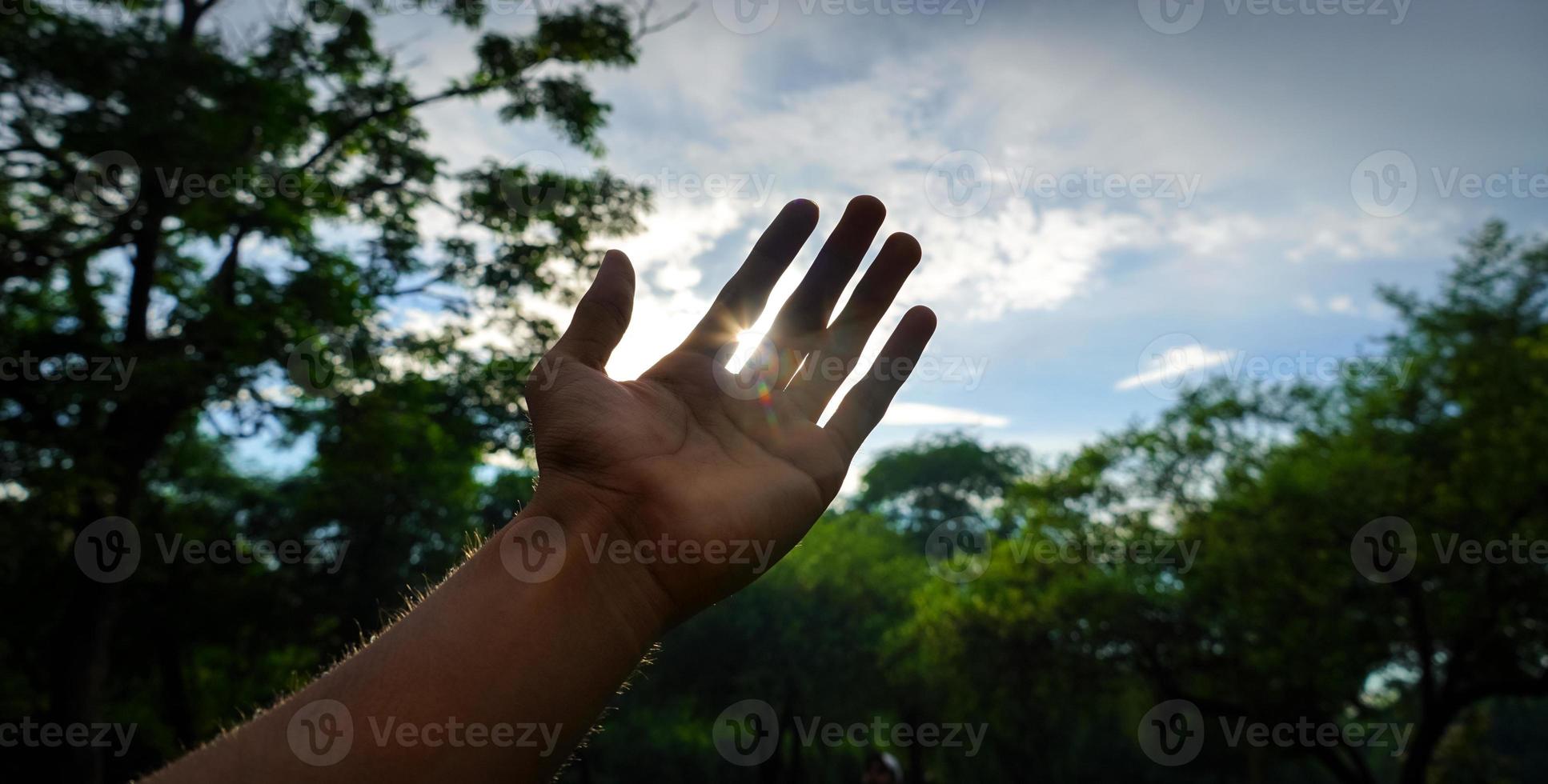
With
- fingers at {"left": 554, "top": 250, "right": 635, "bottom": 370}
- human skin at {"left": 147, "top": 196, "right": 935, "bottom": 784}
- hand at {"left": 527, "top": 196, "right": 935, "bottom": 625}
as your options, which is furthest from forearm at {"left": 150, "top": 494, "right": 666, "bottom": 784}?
fingers at {"left": 554, "top": 250, "right": 635, "bottom": 370}

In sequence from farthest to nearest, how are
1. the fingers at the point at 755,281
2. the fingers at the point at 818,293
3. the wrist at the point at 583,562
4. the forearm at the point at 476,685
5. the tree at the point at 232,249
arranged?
the tree at the point at 232,249
the fingers at the point at 818,293
the fingers at the point at 755,281
the wrist at the point at 583,562
the forearm at the point at 476,685

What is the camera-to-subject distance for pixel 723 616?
26797 millimetres

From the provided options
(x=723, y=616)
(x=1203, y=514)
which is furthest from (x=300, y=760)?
(x=723, y=616)

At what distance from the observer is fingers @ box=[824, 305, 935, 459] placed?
252cm

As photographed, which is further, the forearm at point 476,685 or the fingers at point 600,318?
the fingers at point 600,318

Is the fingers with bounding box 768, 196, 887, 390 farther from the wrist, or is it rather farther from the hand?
the wrist

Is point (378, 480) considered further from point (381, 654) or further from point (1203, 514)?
point (1203, 514)

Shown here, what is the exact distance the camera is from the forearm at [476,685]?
139cm

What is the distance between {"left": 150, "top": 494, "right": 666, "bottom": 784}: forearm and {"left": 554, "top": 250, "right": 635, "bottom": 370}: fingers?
0.42 m

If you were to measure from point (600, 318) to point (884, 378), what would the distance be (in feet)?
3.17

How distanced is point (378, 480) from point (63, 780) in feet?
21.6

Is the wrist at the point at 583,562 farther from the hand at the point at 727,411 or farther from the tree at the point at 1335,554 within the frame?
the tree at the point at 1335,554

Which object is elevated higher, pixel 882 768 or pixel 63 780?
pixel 882 768

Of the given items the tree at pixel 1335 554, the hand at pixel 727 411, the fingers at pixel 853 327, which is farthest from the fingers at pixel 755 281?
the tree at pixel 1335 554
